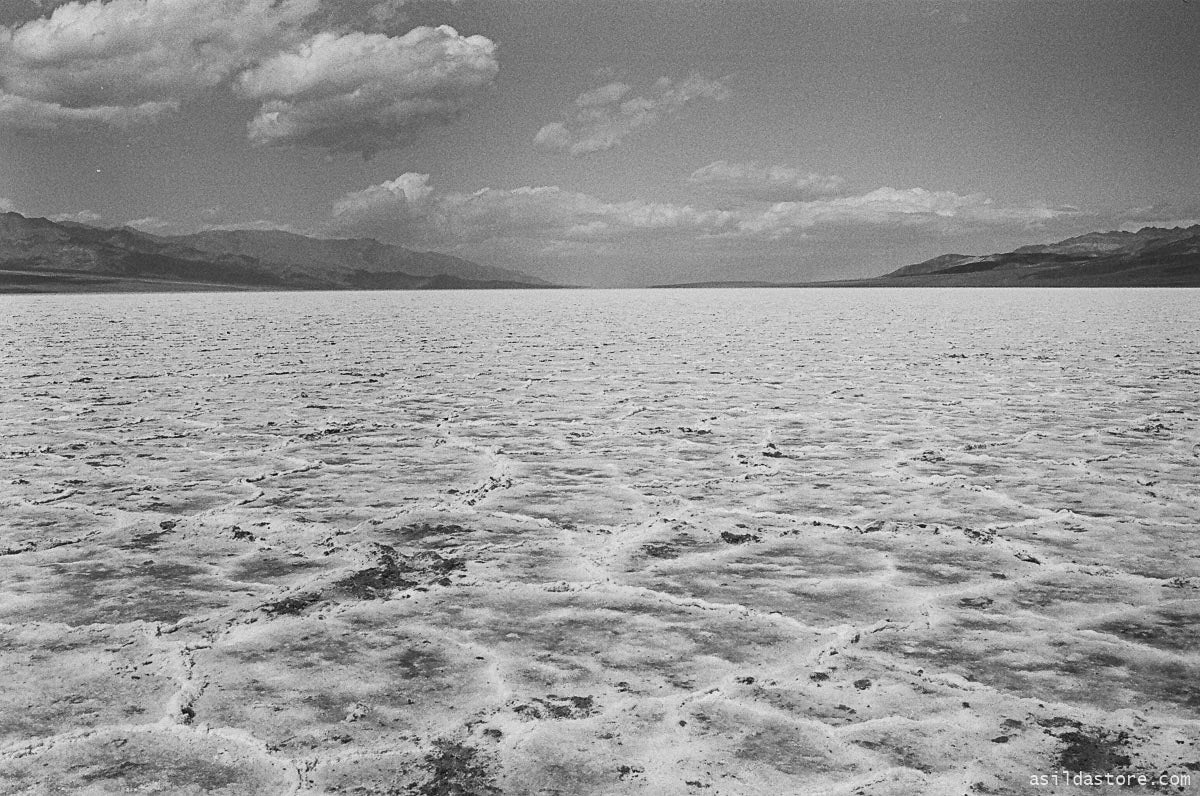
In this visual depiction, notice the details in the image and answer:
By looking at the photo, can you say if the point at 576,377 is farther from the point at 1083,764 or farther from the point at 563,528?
the point at 1083,764

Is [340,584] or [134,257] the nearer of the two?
[340,584]

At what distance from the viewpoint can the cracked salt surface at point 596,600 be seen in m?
1.67

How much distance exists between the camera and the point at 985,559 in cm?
288

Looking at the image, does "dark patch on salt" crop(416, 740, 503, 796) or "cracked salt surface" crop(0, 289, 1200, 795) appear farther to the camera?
"cracked salt surface" crop(0, 289, 1200, 795)

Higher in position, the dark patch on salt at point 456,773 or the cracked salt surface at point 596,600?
the cracked salt surface at point 596,600

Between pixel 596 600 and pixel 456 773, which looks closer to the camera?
pixel 456 773

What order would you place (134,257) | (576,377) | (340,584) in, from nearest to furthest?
1. (340,584)
2. (576,377)
3. (134,257)

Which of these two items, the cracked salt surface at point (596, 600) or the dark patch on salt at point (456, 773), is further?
the cracked salt surface at point (596, 600)

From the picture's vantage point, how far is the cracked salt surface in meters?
1.67

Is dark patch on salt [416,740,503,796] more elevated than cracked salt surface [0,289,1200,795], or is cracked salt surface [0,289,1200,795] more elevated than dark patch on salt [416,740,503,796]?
cracked salt surface [0,289,1200,795]

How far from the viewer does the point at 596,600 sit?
8.27 feet

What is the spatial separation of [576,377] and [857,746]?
6822 mm

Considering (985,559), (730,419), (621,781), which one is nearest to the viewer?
(621,781)

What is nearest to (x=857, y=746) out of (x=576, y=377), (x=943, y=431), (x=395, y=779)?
(x=395, y=779)
